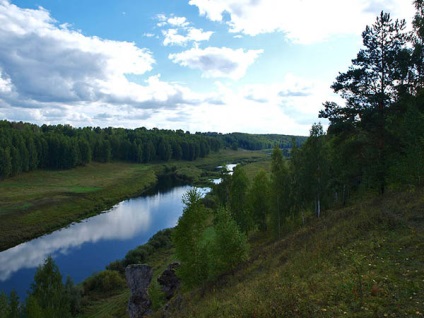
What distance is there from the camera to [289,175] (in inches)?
1763

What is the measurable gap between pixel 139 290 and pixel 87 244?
3252cm

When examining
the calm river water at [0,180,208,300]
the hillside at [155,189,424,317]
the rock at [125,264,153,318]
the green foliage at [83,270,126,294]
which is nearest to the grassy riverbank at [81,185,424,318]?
the hillside at [155,189,424,317]

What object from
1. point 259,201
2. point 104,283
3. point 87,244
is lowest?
point 104,283

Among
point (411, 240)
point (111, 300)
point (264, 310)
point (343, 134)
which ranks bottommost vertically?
point (111, 300)

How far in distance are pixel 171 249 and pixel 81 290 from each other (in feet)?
57.8

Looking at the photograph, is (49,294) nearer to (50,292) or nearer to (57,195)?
(50,292)

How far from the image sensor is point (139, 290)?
32531 millimetres

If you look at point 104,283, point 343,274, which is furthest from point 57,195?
point 343,274

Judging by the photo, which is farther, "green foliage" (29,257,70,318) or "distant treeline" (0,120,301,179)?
"distant treeline" (0,120,301,179)

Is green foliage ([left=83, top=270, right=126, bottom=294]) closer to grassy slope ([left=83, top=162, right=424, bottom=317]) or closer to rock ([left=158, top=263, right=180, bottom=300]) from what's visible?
rock ([left=158, top=263, right=180, bottom=300])

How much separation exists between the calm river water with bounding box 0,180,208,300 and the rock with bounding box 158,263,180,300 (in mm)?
17059

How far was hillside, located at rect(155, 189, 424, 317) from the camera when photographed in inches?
478

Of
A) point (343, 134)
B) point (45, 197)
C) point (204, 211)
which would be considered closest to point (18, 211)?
point (45, 197)

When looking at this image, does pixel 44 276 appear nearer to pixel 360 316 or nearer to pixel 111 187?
pixel 360 316
